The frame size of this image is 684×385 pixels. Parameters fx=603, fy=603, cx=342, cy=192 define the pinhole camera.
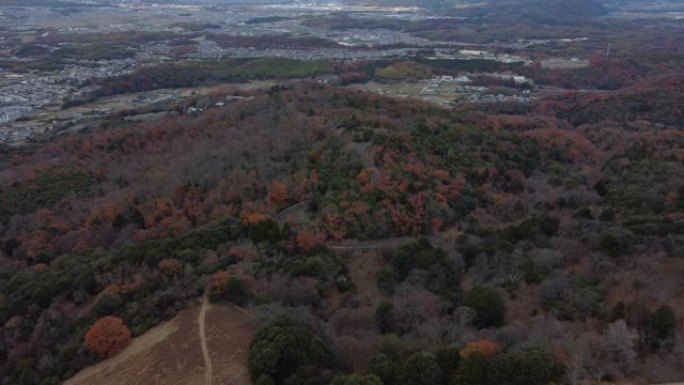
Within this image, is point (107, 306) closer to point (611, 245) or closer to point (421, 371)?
point (421, 371)

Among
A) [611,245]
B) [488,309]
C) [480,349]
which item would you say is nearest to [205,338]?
[480,349]

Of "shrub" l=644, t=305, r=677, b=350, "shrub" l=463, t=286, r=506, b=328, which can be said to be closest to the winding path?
"shrub" l=463, t=286, r=506, b=328

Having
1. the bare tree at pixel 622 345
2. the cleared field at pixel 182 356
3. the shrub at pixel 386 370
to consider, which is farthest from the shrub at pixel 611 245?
the cleared field at pixel 182 356

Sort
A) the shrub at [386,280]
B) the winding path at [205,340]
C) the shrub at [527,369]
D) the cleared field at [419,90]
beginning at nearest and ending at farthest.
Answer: the shrub at [527,369] → the winding path at [205,340] → the shrub at [386,280] → the cleared field at [419,90]

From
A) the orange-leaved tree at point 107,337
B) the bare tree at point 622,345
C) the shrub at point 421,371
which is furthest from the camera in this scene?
the orange-leaved tree at point 107,337

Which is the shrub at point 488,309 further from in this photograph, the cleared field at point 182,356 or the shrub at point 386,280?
the cleared field at point 182,356

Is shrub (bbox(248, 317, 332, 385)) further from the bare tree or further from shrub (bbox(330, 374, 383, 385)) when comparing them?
the bare tree

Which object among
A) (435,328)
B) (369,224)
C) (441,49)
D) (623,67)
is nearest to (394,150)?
(369,224)
